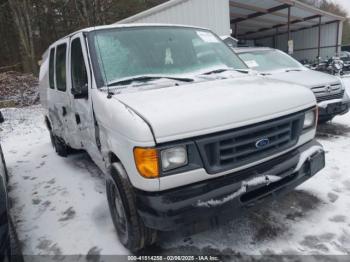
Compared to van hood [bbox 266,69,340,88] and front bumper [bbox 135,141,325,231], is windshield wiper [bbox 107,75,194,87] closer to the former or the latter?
front bumper [bbox 135,141,325,231]

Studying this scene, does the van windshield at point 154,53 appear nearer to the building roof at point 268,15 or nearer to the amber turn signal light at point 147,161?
the amber turn signal light at point 147,161

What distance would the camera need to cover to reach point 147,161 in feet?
7.02

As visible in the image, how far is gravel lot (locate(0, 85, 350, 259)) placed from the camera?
2750 mm

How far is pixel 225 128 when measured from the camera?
7.36 feet

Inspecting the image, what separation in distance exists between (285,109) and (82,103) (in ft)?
6.95

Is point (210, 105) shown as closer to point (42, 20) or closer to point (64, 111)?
point (64, 111)

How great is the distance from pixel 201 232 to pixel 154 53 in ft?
6.11

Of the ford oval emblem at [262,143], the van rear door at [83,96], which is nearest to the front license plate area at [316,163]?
the ford oval emblem at [262,143]

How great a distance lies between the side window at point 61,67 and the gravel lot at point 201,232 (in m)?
1.41

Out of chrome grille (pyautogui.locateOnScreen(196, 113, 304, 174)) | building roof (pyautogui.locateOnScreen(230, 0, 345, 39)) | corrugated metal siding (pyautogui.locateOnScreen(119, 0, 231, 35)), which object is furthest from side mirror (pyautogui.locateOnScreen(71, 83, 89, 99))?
building roof (pyautogui.locateOnScreen(230, 0, 345, 39))

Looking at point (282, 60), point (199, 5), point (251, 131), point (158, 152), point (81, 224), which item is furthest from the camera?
point (199, 5)

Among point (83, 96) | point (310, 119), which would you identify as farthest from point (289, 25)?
point (83, 96)

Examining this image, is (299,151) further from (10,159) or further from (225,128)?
(10,159)

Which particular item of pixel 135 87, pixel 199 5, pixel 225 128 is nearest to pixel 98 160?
pixel 135 87
